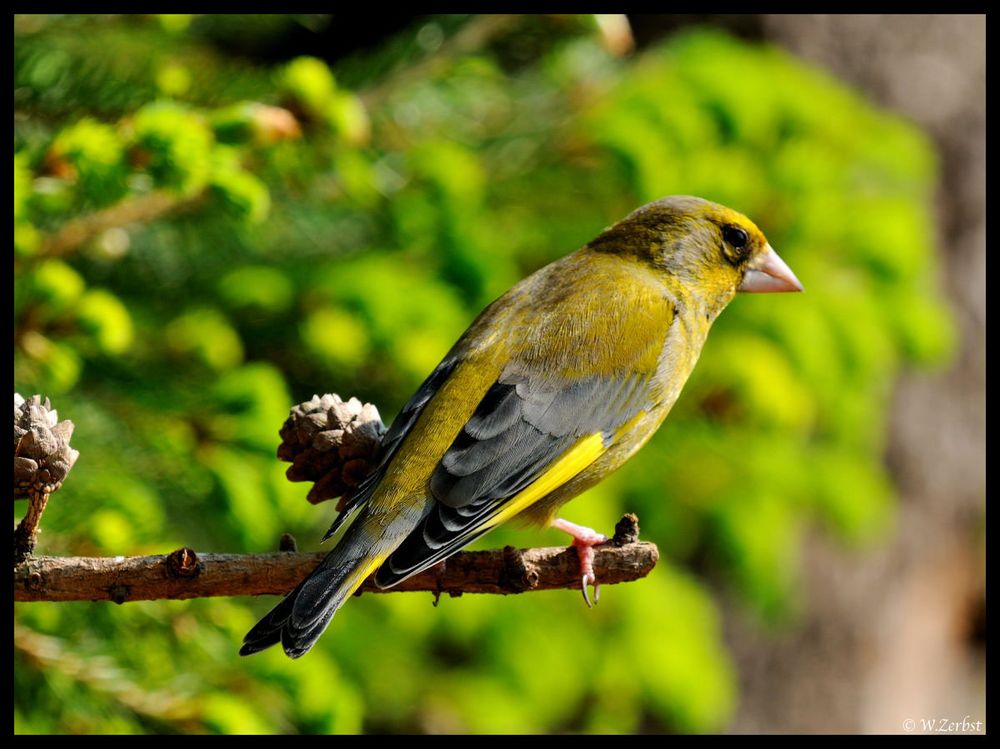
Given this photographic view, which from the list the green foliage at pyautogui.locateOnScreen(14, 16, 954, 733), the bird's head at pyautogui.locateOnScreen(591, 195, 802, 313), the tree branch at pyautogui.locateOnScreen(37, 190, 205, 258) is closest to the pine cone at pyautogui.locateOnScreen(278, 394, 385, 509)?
the green foliage at pyautogui.locateOnScreen(14, 16, 954, 733)

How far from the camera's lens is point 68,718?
262 cm

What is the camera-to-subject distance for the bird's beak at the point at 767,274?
102 inches

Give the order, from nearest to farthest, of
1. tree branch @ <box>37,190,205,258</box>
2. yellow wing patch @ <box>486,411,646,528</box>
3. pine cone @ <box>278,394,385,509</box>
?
pine cone @ <box>278,394,385,509</box>
yellow wing patch @ <box>486,411,646,528</box>
tree branch @ <box>37,190,205,258</box>

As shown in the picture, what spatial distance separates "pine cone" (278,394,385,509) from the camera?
1749mm

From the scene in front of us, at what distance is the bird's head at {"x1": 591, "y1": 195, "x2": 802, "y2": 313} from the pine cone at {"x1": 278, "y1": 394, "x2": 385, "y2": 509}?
98 centimetres

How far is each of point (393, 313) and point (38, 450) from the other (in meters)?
1.51

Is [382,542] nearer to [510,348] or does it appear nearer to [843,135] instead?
[510,348]

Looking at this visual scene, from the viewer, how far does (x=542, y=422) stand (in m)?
2.20

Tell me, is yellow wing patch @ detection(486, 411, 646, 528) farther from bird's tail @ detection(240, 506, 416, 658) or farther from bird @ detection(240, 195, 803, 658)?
bird's tail @ detection(240, 506, 416, 658)

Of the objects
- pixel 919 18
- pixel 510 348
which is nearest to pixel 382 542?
pixel 510 348

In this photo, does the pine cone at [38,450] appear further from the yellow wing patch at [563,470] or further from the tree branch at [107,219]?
the tree branch at [107,219]

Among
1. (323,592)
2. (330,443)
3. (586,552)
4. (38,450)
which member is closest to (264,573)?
(323,592)

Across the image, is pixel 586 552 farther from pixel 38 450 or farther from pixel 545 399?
pixel 38 450
